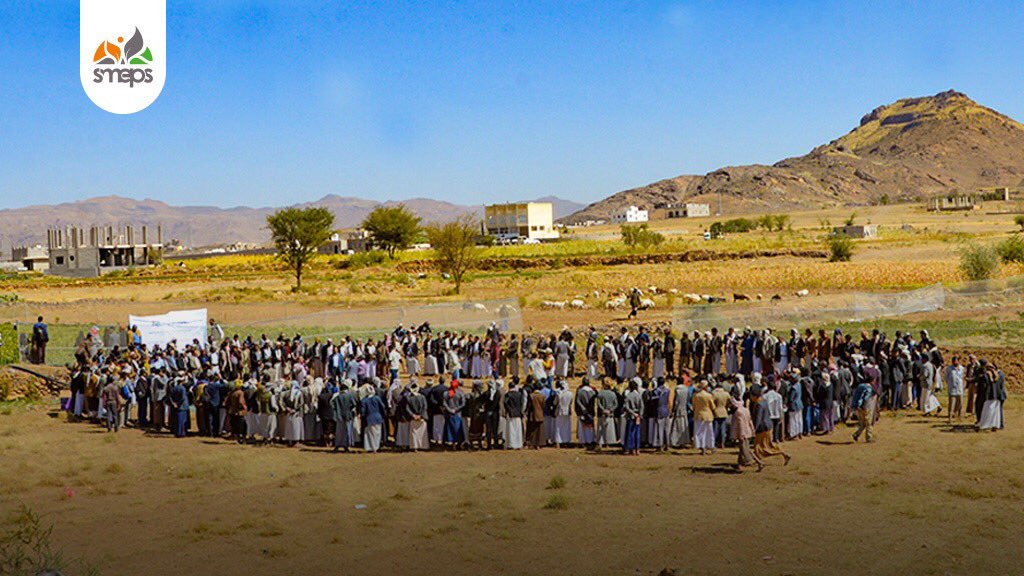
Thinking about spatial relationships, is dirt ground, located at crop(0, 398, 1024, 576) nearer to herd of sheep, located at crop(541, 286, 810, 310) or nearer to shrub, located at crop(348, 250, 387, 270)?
herd of sheep, located at crop(541, 286, 810, 310)

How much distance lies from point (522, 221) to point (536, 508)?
4784 inches

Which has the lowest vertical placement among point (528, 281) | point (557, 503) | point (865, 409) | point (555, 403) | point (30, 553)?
point (30, 553)

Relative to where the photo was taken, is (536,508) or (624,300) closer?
(536,508)

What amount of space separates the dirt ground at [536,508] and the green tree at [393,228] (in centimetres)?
8771

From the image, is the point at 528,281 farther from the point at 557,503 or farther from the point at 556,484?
the point at 557,503

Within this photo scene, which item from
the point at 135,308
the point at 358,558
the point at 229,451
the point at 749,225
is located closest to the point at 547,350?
the point at 229,451

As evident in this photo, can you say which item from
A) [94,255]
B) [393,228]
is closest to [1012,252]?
[393,228]

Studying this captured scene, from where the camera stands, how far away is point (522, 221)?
135m

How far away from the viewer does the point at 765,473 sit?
16.0 m

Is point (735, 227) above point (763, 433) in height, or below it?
above

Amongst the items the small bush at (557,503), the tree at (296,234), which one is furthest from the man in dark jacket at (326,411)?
the tree at (296,234)

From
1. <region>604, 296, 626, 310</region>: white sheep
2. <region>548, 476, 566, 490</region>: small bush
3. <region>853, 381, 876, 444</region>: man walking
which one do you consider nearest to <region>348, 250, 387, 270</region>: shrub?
<region>604, 296, 626, 310</region>: white sheep

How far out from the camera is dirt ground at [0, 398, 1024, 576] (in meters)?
12.2

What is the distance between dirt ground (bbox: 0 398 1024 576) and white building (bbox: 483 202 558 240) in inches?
4437
